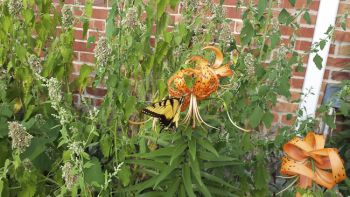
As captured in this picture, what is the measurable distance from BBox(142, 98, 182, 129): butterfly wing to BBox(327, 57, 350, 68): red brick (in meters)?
1.59

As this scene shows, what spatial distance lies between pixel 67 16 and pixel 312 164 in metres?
1.28

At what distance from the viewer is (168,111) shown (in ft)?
4.25

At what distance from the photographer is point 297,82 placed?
2635 millimetres

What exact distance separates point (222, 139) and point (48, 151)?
925 millimetres

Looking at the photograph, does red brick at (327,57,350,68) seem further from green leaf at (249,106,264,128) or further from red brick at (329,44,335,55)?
green leaf at (249,106,264,128)

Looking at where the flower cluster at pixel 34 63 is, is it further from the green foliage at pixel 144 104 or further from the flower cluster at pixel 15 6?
the flower cluster at pixel 15 6

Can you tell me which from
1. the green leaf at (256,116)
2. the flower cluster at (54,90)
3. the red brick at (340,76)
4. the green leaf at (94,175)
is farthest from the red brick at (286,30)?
the flower cluster at (54,90)

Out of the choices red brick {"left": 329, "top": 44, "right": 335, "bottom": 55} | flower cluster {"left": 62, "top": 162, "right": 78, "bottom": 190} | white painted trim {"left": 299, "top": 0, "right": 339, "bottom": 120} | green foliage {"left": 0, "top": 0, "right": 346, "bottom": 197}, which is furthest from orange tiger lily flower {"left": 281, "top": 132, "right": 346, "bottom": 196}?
red brick {"left": 329, "top": 44, "right": 335, "bottom": 55}

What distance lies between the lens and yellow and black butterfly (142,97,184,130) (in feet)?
4.23

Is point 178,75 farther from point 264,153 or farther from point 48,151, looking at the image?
point 48,151

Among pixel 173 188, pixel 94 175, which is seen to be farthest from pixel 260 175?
pixel 94 175

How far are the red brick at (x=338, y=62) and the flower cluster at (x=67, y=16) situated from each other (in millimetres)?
1572

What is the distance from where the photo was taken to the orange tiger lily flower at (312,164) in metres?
1.34

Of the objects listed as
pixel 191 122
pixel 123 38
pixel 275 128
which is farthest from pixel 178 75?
pixel 275 128
